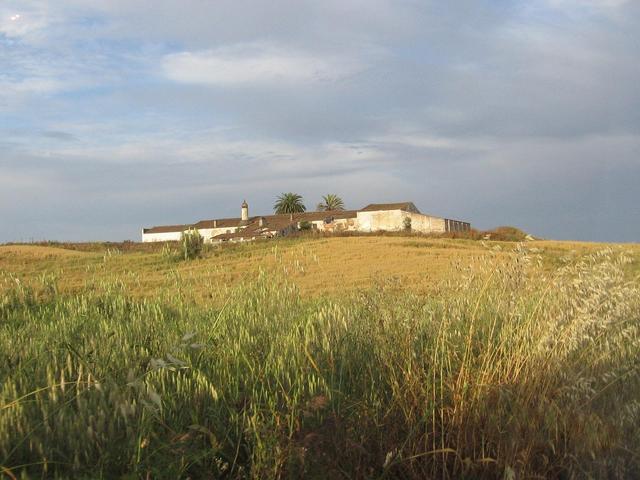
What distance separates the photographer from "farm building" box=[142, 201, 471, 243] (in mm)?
44781

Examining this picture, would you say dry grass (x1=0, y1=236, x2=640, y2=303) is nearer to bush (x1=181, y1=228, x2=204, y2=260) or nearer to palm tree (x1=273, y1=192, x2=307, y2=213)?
bush (x1=181, y1=228, x2=204, y2=260)

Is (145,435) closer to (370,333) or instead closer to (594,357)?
(370,333)

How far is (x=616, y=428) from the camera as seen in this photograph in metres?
3.24

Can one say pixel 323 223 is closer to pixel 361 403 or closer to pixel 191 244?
pixel 191 244

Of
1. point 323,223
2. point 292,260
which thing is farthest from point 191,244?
point 323,223

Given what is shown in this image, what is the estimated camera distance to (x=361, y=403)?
3244 mm

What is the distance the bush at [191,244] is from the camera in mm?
17159

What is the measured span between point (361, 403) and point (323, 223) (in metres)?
49.6

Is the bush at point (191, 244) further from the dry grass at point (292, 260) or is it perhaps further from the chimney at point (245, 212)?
the chimney at point (245, 212)

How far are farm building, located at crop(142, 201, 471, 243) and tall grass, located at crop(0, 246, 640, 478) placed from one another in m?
37.5

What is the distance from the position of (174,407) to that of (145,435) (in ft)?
1.20

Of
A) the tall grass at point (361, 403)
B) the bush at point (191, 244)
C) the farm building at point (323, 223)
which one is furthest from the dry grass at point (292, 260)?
the farm building at point (323, 223)

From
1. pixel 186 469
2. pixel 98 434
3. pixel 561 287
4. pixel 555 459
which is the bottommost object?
pixel 555 459

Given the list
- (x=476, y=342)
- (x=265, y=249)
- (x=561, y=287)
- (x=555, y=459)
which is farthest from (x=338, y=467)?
(x=265, y=249)
